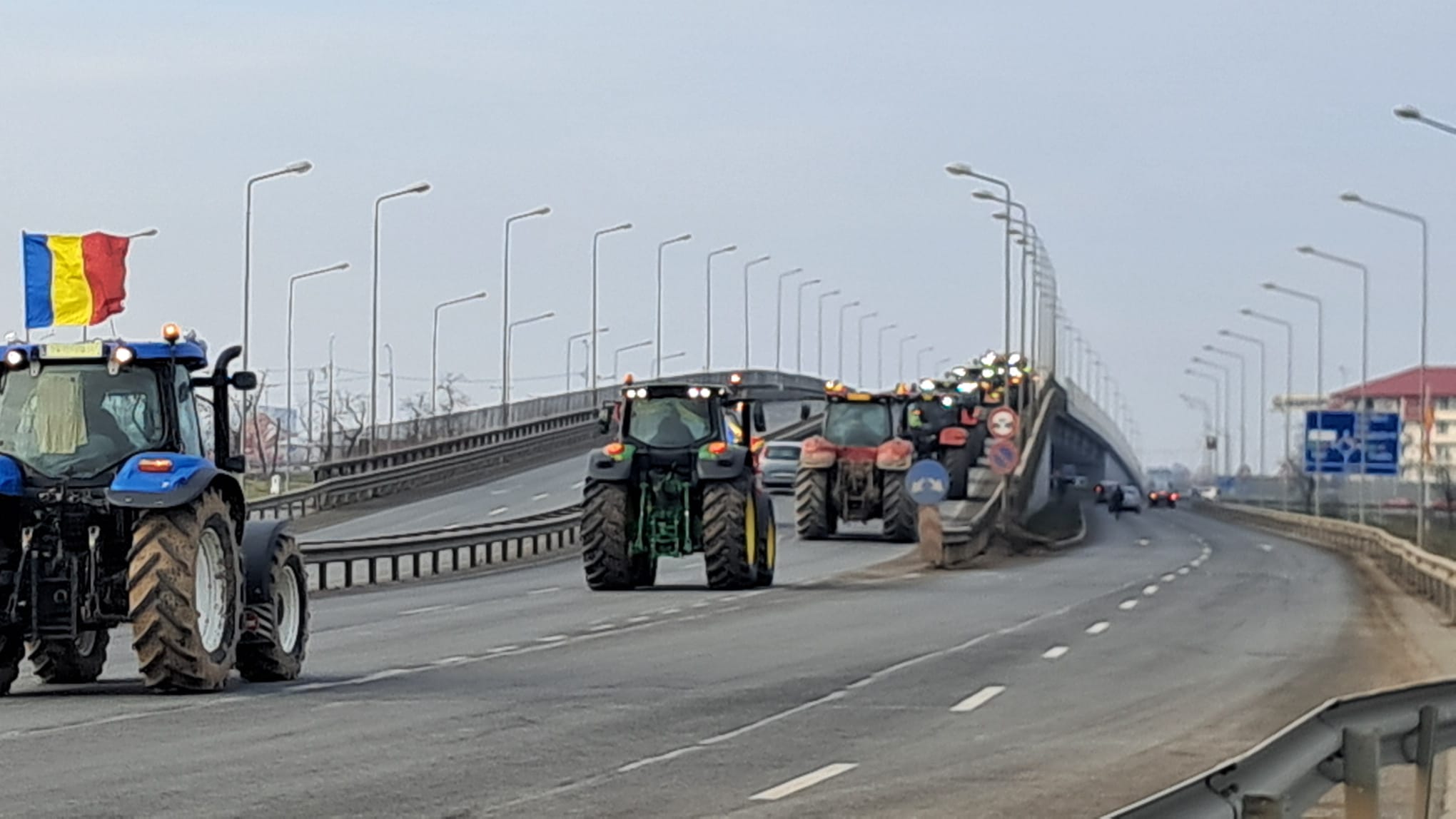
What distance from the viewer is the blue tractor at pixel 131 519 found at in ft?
55.8

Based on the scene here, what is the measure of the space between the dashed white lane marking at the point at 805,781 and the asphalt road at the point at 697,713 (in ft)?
0.10

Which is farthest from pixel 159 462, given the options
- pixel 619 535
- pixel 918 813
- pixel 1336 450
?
pixel 1336 450

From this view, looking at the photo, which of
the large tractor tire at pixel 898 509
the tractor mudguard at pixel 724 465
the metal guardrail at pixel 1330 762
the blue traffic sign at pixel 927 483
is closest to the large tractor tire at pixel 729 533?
the tractor mudguard at pixel 724 465

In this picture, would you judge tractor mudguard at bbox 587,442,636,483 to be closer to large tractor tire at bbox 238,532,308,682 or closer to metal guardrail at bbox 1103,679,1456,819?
large tractor tire at bbox 238,532,308,682

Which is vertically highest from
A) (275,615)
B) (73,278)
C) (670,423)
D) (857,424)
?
(73,278)

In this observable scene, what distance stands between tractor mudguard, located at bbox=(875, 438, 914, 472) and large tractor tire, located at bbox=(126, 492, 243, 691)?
123 feet

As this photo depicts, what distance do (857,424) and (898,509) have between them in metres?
2.21

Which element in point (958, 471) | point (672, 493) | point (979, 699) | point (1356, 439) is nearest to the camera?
point (979, 699)

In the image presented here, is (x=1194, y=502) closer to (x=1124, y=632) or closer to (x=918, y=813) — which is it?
(x=1124, y=632)

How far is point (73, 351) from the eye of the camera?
17.8 metres

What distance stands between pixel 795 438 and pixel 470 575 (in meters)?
48.3

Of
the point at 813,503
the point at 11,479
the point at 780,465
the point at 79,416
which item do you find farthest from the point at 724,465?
the point at 780,465

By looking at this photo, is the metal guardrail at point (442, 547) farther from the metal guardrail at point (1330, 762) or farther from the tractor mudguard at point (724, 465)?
the metal guardrail at point (1330, 762)

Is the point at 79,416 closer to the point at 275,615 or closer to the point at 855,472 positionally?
the point at 275,615
